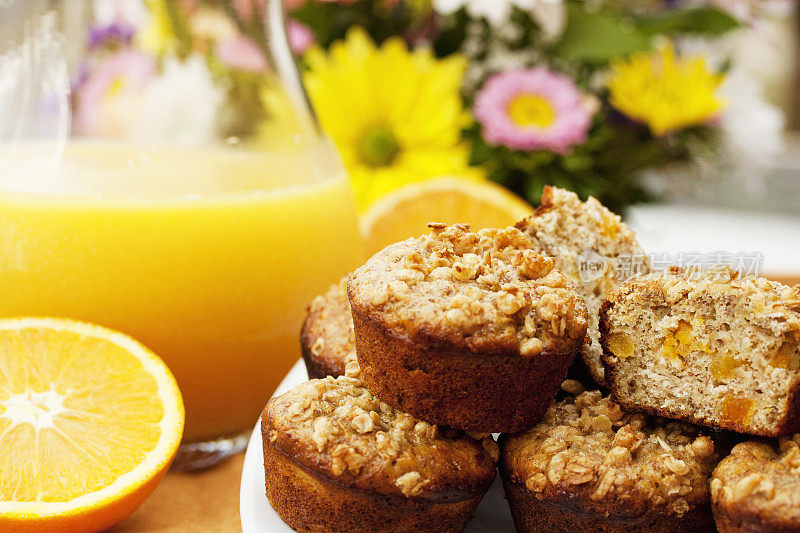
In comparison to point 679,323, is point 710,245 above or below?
below

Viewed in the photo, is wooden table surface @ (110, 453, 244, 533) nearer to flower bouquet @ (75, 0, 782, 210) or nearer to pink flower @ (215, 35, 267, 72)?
pink flower @ (215, 35, 267, 72)

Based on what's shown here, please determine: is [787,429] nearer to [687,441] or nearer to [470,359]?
[687,441]

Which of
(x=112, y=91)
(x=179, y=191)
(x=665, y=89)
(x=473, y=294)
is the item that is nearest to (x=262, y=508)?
(x=473, y=294)

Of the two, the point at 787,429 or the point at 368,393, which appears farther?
the point at 368,393

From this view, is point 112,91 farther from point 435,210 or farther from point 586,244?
point 586,244

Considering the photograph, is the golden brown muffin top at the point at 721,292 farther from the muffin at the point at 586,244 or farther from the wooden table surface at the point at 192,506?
the wooden table surface at the point at 192,506

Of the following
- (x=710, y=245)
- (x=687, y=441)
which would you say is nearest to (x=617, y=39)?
(x=710, y=245)

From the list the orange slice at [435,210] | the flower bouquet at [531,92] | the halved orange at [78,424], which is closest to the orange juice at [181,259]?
the halved orange at [78,424]
